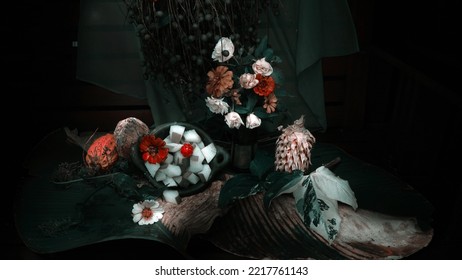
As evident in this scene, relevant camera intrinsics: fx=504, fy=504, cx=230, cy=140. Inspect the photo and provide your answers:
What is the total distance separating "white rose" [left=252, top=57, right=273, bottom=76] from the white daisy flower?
0.46m

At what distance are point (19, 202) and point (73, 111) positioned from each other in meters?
0.62

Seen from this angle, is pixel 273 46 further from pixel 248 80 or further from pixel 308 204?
pixel 308 204

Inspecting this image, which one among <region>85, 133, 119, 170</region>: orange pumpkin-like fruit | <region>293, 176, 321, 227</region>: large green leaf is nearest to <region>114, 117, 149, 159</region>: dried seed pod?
<region>85, 133, 119, 170</region>: orange pumpkin-like fruit

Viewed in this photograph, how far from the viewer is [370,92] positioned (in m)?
2.08

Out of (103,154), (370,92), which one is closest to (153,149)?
(103,154)

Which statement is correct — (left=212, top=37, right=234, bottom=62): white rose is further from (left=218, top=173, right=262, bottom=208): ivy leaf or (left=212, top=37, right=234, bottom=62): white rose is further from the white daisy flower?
the white daisy flower

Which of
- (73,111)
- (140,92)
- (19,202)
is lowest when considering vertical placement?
(19,202)

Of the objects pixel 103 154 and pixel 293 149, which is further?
pixel 103 154

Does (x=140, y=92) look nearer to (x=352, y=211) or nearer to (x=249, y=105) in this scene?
(x=249, y=105)

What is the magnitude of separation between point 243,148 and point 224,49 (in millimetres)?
314

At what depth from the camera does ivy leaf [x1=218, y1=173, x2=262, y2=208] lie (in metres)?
1.38

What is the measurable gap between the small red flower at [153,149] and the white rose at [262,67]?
326mm

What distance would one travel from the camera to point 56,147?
1778 millimetres

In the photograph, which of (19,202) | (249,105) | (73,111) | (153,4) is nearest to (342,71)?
(249,105)
